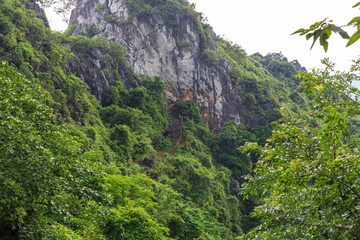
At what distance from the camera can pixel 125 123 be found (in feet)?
53.9

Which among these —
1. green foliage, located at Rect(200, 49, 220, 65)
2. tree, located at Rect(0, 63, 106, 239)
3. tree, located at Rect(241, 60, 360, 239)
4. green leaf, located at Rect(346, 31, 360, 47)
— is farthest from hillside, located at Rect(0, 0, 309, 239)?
green leaf, located at Rect(346, 31, 360, 47)

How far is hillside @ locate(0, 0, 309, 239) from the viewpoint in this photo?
14.1 ft

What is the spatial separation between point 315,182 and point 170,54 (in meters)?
23.5

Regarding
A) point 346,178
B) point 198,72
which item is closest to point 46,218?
point 346,178

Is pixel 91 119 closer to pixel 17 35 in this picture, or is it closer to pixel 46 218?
pixel 17 35

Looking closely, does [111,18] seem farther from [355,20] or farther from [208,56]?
[355,20]

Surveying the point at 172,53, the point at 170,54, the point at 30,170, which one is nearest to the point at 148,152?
the point at 30,170

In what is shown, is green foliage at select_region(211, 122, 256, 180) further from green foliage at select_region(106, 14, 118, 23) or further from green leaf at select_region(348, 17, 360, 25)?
green leaf at select_region(348, 17, 360, 25)

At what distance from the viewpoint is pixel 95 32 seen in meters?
23.6

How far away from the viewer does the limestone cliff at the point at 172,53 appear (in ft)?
77.0

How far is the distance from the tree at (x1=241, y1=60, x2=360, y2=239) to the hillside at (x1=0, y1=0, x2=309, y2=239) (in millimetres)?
2830

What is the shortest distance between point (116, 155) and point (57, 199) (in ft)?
30.8

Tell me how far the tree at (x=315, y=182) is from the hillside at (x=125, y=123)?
9.28 ft

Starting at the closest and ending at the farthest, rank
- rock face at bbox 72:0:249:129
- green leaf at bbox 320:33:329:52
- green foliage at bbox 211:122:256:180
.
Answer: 1. green leaf at bbox 320:33:329:52
2. green foliage at bbox 211:122:256:180
3. rock face at bbox 72:0:249:129
